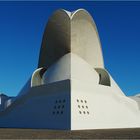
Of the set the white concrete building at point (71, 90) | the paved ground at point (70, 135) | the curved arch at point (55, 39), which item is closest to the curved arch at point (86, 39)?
the white concrete building at point (71, 90)

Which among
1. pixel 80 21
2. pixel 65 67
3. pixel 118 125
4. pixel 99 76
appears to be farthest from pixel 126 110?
pixel 80 21

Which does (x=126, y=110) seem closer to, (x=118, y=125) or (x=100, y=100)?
(x=118, y=125)

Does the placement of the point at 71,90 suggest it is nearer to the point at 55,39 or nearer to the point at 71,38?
the point at 71,38

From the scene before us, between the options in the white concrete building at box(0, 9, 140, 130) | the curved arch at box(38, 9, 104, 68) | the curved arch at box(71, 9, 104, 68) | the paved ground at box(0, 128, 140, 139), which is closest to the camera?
the paved ground at box(0, 128, 140, 139)

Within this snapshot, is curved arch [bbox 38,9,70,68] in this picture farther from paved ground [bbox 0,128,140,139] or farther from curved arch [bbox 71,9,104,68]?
paved ground [bbox 0,128,140,139]

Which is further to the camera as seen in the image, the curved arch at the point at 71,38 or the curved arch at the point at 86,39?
the curved arch at the point at 86,39

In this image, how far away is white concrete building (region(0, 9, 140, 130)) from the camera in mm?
21578

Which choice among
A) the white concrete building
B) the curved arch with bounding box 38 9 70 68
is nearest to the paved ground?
the white concrete building

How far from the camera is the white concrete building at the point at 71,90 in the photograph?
21.6 metres

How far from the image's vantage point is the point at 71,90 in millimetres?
21344

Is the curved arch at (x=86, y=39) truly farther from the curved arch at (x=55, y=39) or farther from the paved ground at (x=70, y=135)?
the paved ground at (x=70, y=135)

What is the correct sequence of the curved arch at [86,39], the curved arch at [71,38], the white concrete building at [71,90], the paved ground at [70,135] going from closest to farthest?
1. the paved ground at [70,135]
2. the white concrete building at [71,90]
3. the curved arch at [71,38]
4. the curved arch at [86,39]

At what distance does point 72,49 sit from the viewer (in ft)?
107

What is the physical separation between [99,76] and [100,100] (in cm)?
848
